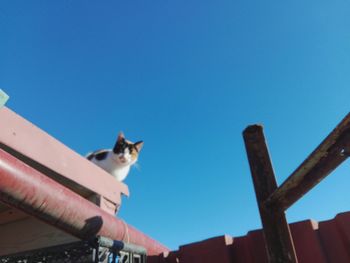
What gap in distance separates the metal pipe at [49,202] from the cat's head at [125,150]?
171 cm

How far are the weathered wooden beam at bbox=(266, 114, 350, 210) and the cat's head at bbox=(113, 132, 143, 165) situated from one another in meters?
2.21

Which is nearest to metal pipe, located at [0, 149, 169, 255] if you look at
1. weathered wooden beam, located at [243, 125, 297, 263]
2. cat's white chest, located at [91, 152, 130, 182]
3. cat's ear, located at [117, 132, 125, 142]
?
weathered wooden beam, located at [243, 125, 297, 263]

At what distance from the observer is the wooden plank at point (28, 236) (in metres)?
Answer: 1.67

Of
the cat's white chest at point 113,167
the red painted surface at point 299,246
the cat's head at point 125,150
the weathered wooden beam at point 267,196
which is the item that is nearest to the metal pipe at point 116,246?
the red painted surface at point 299,246

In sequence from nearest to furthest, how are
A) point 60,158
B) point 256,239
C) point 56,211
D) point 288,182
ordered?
point 288,182 < point 56,211 < point 256,239 < point 60,158

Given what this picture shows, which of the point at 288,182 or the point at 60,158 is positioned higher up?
the point at 60,158

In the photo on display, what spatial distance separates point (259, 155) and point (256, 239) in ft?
1.36

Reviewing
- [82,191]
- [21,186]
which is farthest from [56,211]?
[82,191]

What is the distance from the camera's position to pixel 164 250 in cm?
176

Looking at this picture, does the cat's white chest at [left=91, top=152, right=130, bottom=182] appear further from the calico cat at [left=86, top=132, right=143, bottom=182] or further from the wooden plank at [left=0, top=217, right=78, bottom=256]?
the wooden plank at [left=0, top=217, right=78, bottom=256]

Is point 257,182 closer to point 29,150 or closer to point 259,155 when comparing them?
point 259,155

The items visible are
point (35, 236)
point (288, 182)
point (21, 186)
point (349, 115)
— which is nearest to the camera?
point (349, 115)

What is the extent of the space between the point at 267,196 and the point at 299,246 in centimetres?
34

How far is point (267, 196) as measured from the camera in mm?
1072
